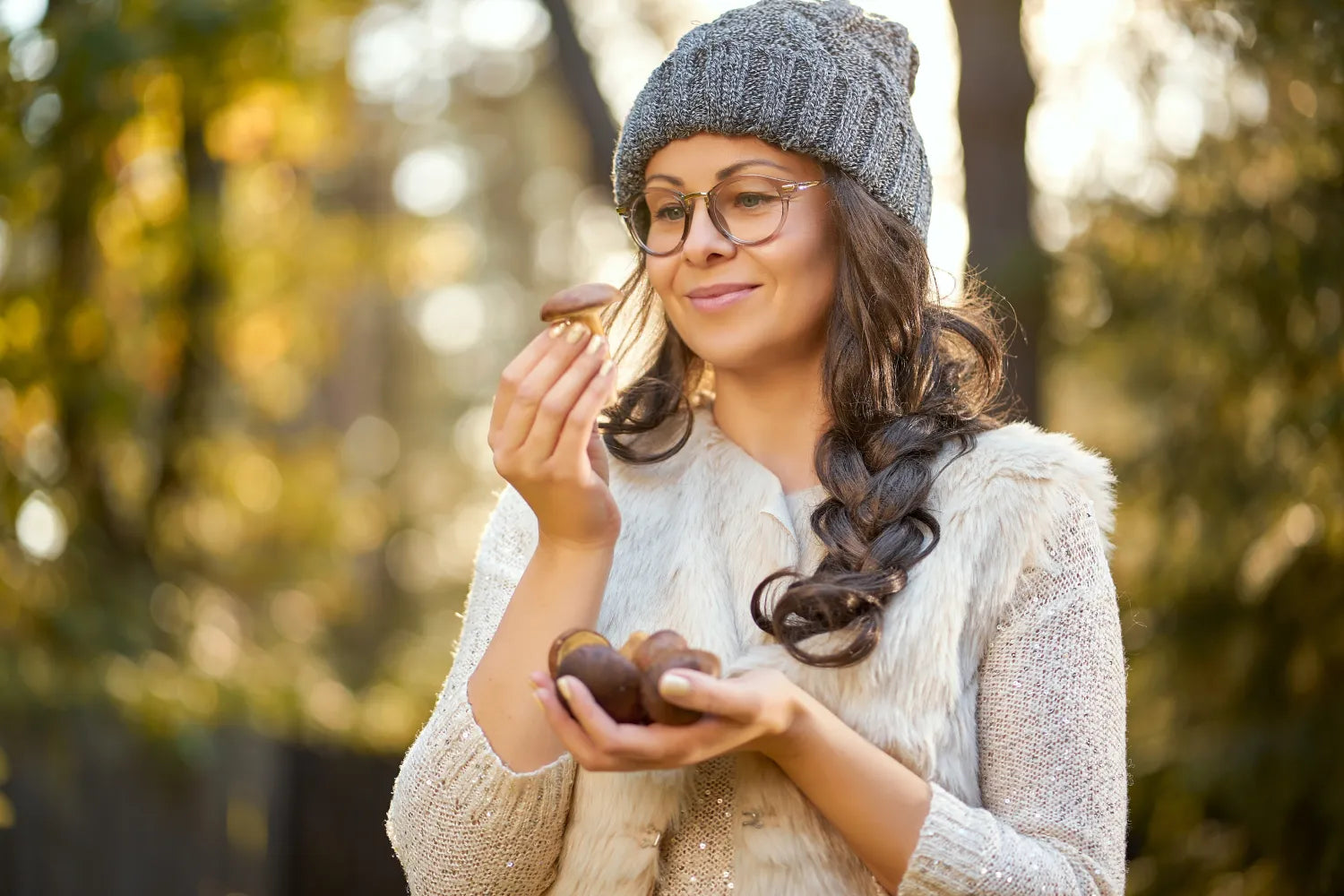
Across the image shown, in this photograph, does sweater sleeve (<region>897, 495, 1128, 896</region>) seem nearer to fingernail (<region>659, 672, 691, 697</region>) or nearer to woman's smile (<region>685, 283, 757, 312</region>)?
fingernail (<region>659, 672, 691, 697</region>)

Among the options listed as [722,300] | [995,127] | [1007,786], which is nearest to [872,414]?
[722,300]

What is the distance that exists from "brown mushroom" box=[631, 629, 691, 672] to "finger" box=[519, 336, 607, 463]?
34cm

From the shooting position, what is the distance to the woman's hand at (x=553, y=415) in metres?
2.01

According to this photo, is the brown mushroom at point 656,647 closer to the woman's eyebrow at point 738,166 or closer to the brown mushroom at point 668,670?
the brown mushroom at point 668,670

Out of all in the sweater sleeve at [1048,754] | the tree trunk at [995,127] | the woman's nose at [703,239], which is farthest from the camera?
the tree trunk at [995,127]

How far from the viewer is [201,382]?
661cm

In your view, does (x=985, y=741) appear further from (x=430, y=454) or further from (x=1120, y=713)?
(x=430, y=454)

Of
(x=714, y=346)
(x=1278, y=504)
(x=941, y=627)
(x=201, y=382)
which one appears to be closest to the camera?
(x=941, y=627)

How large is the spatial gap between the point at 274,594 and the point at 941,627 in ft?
19.4

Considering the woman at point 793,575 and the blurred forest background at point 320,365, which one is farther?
the blurred forest background at point 320,365

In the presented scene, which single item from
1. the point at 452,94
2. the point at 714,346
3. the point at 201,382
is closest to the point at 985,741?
the point at 714,346

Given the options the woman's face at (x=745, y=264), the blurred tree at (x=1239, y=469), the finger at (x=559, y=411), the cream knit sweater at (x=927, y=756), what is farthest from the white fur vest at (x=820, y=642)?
the blurred tree at (x=1239, y=469)

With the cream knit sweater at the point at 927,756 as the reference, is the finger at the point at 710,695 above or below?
above

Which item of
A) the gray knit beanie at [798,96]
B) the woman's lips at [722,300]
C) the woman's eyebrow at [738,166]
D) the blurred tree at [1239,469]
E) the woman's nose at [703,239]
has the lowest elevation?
the blurred tree at [1239,469]
